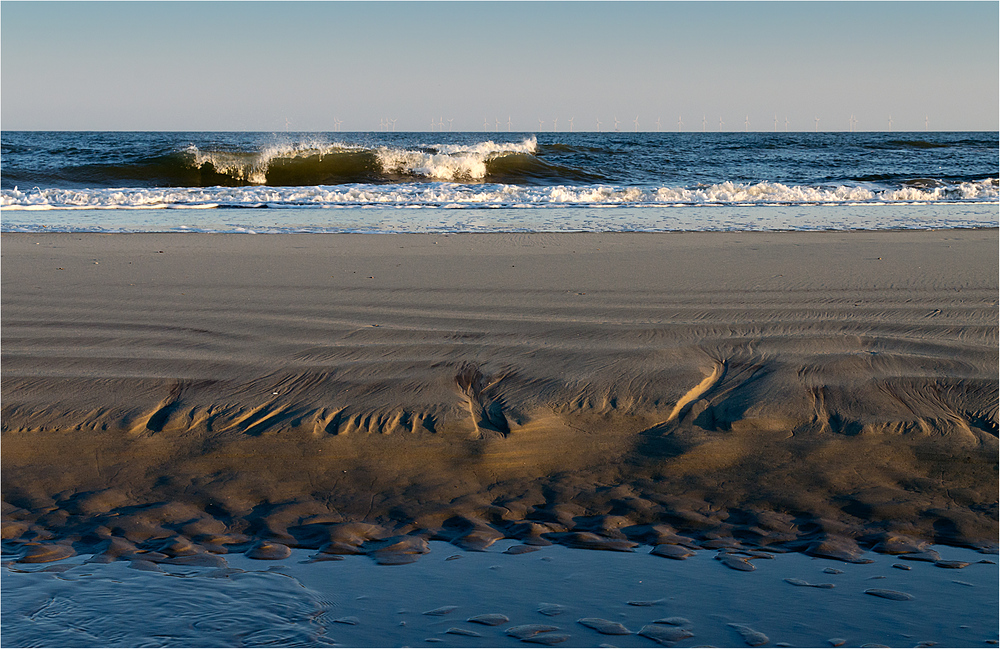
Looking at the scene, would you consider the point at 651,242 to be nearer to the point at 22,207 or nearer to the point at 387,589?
the point at 387,589

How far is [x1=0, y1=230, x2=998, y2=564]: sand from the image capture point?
7.39ft

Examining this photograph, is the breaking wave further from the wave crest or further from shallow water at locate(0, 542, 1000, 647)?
shallow water at locate(0, 542, 1000, 647)

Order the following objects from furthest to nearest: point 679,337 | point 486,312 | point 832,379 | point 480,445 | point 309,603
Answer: point 486,312, point 679,337, point 832,379, point 480,445, point 309,603

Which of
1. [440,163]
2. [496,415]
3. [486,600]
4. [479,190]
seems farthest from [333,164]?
[486,600]

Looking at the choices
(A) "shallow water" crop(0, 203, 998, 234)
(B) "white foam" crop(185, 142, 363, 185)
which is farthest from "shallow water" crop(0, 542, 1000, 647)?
(B) "white foam" crop(185, 142, 363, 185)

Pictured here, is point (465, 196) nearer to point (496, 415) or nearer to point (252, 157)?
point (252, 157)

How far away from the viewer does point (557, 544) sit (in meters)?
2.14

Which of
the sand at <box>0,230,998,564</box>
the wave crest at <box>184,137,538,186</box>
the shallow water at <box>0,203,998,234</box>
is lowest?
the sand at <box>0,230,998,564</box>

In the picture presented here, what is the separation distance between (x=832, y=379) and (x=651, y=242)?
437cm

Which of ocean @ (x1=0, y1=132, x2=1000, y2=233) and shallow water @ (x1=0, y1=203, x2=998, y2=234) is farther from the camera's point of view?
ocean @ (x1=0, y1=132, x2=1000, y2=233)

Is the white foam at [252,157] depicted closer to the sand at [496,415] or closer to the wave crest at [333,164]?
the wave crest at [333,164]

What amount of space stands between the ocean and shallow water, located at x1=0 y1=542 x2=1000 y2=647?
6.87 m

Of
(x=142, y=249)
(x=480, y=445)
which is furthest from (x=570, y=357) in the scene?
(x=142, y=249)

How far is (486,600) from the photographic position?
183cm
